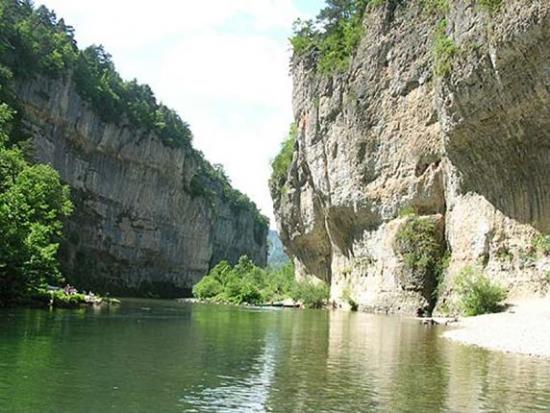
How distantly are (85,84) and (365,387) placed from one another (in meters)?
87.1

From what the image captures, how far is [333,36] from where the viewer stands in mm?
63719

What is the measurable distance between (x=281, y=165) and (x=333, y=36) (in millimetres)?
21946

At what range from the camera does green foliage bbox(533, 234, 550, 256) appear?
117 ft

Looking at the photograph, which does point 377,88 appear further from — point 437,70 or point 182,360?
point 182,360

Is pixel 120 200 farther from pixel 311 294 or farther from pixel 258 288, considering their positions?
pixel 311 294

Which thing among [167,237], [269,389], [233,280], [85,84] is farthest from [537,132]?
[167,237]

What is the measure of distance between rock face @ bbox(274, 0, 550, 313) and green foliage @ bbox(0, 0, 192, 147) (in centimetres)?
3356

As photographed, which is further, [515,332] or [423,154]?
[423,154]

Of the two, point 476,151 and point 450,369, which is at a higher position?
point 476,151

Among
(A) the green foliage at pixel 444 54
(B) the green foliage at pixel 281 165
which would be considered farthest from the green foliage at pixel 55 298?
(B) the green foliage at pixel 281 165

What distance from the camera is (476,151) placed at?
39906 millimetres

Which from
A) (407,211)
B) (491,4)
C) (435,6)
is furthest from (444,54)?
(407,211)

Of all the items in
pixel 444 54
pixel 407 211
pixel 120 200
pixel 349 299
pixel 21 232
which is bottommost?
pixel 349 299

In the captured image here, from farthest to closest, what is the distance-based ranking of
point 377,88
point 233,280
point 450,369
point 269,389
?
point 233,280, point 377,88, point 450,369, point 269,389
